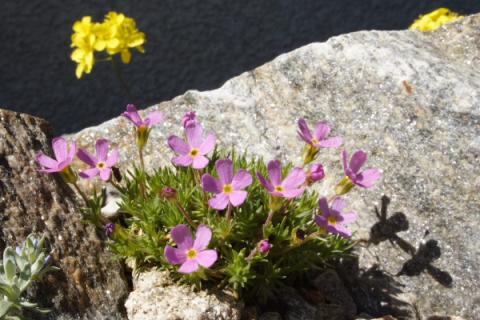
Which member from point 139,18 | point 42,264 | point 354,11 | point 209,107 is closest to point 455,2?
point 354,11

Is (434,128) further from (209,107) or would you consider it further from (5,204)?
(5,204)

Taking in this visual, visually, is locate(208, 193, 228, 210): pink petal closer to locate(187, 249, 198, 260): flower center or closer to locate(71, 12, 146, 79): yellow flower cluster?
locate(187, 249, 198, 260): flower center

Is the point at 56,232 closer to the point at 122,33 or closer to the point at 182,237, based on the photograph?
the point at 182,237

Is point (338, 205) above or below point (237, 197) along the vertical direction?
below

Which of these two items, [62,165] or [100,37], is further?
[100,37]

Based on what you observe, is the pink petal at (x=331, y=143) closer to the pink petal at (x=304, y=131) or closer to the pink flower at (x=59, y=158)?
the pink petal at (x=304, y=131)

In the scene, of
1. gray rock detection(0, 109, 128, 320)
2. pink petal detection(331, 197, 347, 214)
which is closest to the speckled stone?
gray rock detection(0, 109, 128, 320)

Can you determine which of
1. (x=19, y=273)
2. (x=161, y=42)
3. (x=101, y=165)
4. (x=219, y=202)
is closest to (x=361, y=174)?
(x=219, y=202)
